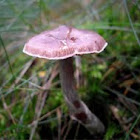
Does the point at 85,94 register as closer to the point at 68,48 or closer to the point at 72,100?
the point at 72,100

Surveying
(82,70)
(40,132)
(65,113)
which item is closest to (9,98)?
(40,132)

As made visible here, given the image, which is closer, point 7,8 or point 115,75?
point 115,75

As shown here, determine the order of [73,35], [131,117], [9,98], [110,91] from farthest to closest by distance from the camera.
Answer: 1. [9,98]
2. [110,91]
3. [131,117]
4. [73,35]

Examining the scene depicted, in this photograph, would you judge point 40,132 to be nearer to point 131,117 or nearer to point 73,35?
point 131,117

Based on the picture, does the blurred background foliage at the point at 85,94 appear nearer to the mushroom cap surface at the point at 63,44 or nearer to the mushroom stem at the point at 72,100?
the mushroom stem at the point at 72,100

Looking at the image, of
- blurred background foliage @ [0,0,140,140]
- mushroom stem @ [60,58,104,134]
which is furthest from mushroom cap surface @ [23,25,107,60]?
blurred background foliage @ [0,0,140,140]

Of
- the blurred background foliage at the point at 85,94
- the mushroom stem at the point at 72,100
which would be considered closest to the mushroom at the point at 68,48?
the mushroom stem at the point at 72,100

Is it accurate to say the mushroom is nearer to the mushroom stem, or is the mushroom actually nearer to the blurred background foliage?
the mushroom stem
